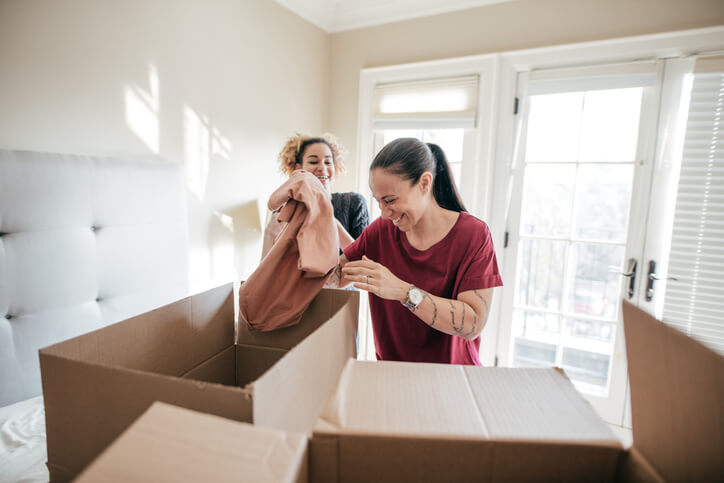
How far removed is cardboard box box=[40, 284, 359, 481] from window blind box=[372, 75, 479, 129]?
191cm

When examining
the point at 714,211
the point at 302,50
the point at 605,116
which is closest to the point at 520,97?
the point at 605,116

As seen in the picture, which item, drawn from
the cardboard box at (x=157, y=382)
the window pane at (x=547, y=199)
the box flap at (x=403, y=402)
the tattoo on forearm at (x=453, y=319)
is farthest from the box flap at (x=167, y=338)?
the window pane at (x=547, y=199)

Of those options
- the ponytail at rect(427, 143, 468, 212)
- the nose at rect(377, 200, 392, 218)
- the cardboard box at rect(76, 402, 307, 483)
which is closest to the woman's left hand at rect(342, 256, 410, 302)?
the nose at rect(377, 200, 392, 218)

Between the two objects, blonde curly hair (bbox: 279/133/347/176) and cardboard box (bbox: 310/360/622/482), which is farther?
blonde curly hair (bbox: 279/133/347/176)

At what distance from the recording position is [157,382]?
0.42m

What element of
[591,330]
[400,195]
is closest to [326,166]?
[400,195]

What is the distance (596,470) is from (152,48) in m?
1.92

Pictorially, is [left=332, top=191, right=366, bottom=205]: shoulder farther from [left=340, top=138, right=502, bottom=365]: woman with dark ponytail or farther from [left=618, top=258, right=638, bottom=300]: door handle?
[left=618, top=258, right=638, bottom=300]: door handle

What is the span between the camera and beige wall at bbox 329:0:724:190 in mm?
1853

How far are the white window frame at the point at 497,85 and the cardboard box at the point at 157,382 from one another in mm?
1802

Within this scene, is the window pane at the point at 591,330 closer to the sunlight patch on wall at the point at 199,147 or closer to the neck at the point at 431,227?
the neck at the point at 431,227

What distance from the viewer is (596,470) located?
391 millimetres

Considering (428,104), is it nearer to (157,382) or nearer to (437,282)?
(437,282)

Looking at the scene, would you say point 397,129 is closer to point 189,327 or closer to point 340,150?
point 340,150
